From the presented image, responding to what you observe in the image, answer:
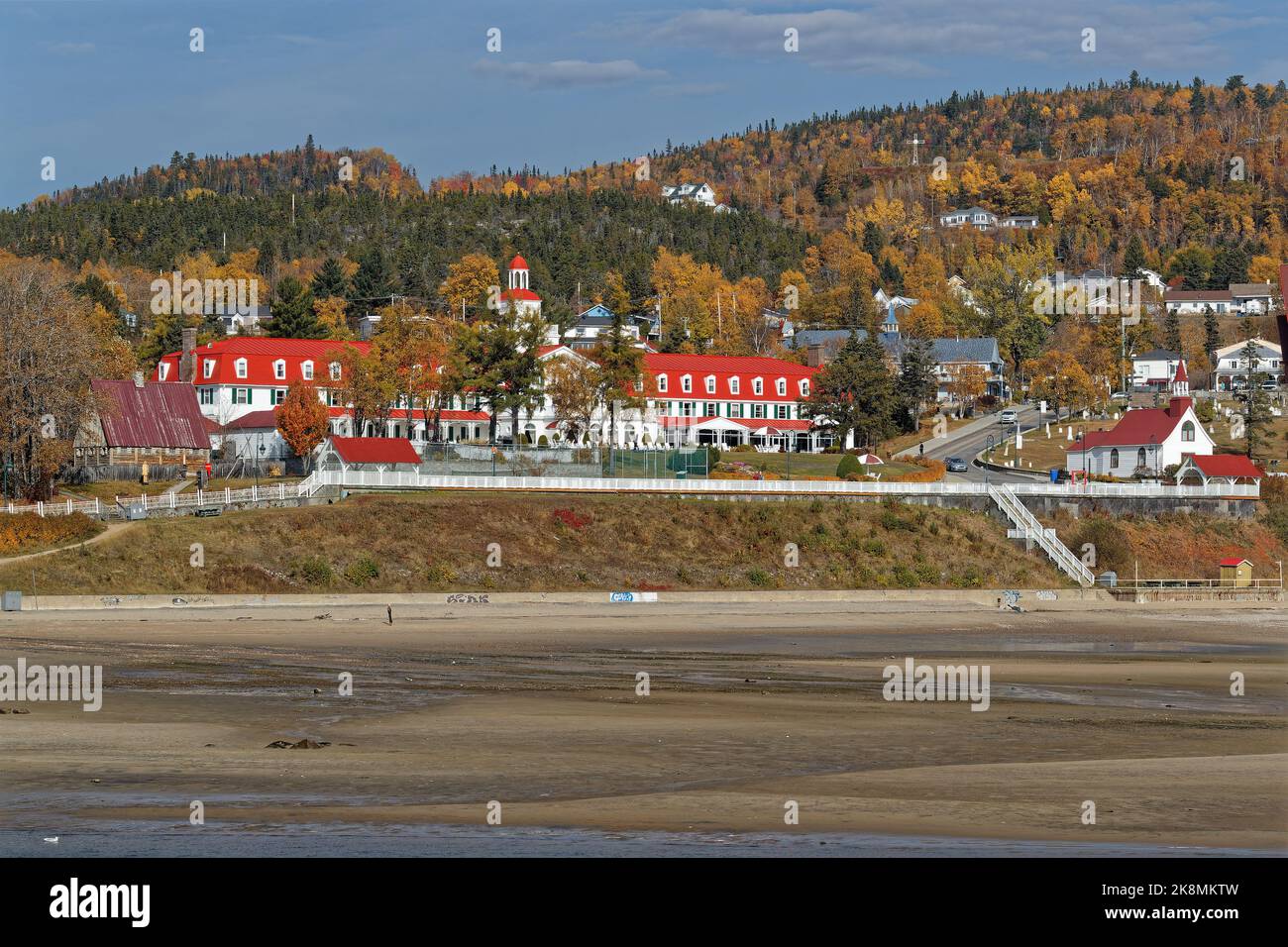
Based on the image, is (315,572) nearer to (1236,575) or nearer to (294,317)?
(1236,575)

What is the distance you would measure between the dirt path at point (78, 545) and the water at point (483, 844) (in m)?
39.6

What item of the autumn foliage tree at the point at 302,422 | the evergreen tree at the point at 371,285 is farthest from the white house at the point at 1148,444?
the evergreen tree at the point at 371,285

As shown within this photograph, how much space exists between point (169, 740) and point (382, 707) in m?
5.26

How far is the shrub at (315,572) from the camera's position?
59.3m

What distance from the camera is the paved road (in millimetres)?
97581

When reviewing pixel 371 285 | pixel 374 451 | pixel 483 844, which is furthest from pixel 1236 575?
pixel 371 285

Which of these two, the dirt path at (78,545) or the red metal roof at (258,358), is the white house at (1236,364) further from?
the dirt path at (78,545)

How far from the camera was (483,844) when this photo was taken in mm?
17641

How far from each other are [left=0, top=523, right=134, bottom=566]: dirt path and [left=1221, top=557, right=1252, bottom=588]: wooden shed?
169 feet

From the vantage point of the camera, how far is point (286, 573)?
59188mm

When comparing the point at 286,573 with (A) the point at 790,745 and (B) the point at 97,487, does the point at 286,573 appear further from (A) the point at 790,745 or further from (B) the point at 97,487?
(A) the point at 790,745

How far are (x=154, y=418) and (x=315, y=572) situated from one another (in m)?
32.1

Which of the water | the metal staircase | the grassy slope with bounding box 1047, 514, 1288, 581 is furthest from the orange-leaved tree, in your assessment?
the water
